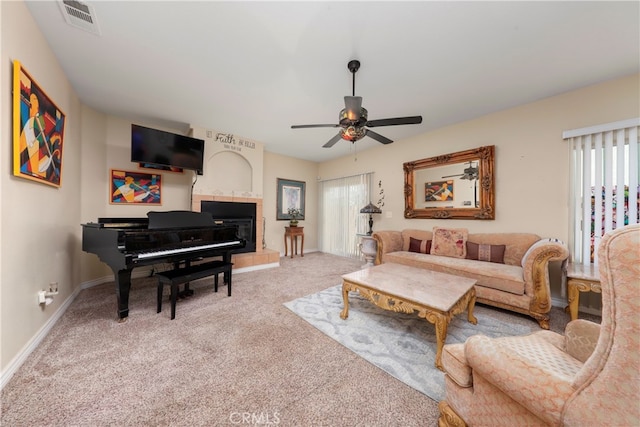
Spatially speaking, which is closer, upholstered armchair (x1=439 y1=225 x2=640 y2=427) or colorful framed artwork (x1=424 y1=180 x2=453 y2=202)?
upholstered armchair (x1=439 y1=225 x2=640 y2=427)

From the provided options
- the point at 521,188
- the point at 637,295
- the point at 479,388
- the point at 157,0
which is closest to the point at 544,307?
the point at 521,188

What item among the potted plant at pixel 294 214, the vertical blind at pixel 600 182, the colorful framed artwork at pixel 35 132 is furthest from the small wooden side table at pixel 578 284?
the colorful framed artwork at pixel 35 132

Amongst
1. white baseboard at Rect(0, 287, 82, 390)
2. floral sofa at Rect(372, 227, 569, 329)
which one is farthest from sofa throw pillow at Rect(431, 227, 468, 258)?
white baseboard at Rect(0, 287, 82, 390)

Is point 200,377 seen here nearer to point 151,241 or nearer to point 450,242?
point 151,241

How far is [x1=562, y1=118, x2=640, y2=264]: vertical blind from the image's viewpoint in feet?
7.25

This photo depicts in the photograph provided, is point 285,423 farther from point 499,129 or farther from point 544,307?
A: point 499,129

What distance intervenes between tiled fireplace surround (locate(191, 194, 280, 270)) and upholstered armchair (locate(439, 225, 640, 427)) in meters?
3.36

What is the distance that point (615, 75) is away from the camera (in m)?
2.23

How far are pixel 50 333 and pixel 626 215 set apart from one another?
570 centimetres

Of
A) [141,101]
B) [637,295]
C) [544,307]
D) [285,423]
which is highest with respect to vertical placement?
[141,101]

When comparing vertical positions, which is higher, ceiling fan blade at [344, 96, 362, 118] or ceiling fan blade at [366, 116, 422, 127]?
ceiling fan blade at [344, 96, 362, 118]

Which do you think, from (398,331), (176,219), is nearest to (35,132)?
(176,219)

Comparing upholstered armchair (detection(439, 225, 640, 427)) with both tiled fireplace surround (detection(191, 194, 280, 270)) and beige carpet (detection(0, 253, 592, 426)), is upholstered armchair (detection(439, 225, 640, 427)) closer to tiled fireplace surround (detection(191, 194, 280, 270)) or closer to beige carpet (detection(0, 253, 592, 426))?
beige carpet (detection(0, 253, 592, 426))

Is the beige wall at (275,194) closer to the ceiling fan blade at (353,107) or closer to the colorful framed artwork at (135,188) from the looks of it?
the colorful framed artwork at (135,188)
